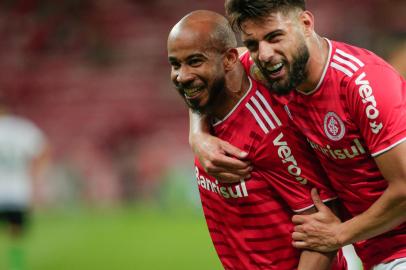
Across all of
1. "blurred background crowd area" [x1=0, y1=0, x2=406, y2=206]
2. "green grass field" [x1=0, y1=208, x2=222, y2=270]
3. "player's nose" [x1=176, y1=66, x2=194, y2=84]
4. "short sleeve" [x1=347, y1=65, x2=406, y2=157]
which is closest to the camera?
"short sleeve" [x1=347, y1=65, x2=406, y2=157]

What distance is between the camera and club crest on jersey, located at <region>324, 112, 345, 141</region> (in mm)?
3389

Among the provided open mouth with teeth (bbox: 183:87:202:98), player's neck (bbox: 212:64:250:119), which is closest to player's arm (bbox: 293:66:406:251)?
player's neck (bbox: 212:64:250:119)

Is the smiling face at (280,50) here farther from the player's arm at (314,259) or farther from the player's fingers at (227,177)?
the player's arm at (314,259)

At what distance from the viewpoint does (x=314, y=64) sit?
3.42m

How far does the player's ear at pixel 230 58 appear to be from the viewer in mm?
3535

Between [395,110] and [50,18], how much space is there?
50.6 feet

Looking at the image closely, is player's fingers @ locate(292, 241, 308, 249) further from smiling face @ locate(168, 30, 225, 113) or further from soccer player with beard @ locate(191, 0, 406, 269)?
smiling face @ locate(168, 30, 225, 113)

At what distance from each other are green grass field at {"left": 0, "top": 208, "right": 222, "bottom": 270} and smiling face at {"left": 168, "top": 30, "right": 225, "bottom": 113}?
6.16 metres

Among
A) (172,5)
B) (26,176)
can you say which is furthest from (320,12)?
(26,176)

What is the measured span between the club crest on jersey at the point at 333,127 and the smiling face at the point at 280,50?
0.64ft

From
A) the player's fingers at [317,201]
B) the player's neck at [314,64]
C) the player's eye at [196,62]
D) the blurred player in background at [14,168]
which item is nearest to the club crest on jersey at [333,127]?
the player's neck at [314,64]

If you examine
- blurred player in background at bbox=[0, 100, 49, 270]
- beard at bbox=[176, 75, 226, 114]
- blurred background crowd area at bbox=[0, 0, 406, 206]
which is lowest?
beard at bbox=[176, 75, 226, 114]

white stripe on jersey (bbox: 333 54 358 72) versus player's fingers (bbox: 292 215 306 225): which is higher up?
white stripe on jersey (bbox: 333 54 358 72)

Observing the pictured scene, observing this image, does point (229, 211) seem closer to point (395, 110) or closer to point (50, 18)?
point (395, 110)
